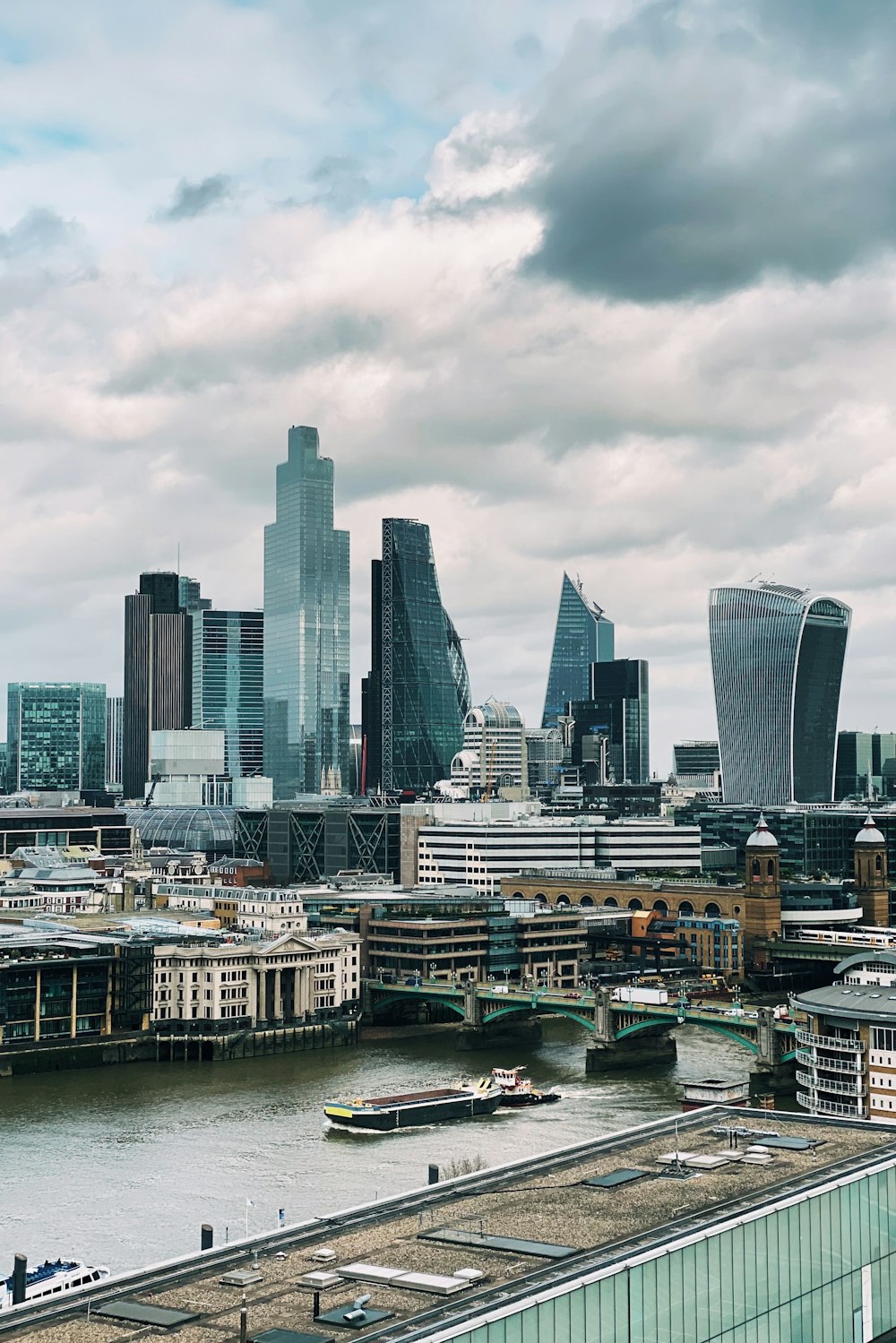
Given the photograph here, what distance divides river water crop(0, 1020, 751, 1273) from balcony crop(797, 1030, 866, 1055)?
370 inches

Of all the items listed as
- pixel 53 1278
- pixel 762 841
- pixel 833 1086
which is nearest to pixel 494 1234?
pixel 53 1278

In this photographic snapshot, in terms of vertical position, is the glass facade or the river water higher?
the glass facade

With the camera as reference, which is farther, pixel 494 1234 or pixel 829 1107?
pixel 829 1107

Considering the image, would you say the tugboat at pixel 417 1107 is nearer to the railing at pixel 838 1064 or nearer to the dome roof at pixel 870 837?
the railing at pixel 838 1064

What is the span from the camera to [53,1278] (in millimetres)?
56969

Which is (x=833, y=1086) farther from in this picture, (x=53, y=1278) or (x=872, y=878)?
(x=872, y=878)

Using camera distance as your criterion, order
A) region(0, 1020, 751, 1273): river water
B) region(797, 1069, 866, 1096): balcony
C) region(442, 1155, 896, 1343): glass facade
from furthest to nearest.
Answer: region(797, 1069, 866, 1096): balcony, region(0, 1020, 751, 1273): river water, region(442, 1155, 896, 1343): glass facade

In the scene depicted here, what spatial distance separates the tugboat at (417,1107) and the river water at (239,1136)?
993 millimetres

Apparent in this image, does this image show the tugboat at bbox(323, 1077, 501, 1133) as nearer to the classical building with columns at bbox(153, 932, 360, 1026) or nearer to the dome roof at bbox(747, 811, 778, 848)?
the classical building with columns at bbox(153, 932, 360, 1026)

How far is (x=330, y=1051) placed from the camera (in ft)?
393

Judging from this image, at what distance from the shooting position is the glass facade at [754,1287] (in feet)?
122

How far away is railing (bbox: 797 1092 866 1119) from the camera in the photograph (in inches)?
3285

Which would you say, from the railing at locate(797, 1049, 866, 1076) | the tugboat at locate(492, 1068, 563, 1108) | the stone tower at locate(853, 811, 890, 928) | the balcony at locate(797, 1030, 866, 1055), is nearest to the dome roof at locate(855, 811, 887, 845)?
the stone tower at locate(853, 811, 890, 928)

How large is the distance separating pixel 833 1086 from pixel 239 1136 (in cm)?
2896
